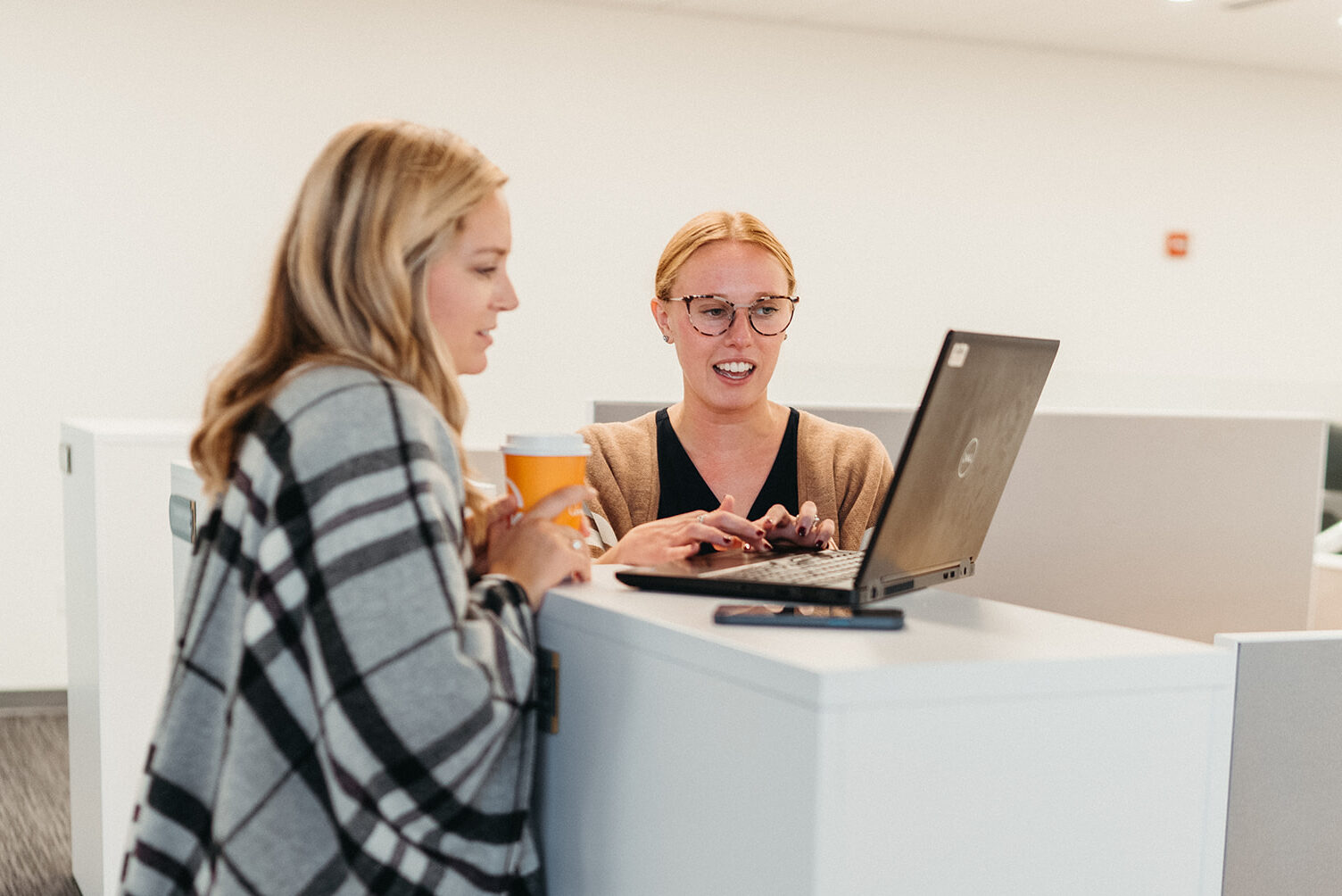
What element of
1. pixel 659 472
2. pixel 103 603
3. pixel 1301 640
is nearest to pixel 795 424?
pixel 659 472

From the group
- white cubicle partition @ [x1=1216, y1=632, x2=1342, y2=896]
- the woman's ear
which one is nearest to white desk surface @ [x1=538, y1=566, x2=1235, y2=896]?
white cubicle partition @ [x1=1216, y1=632, x2=1342, y2=896]

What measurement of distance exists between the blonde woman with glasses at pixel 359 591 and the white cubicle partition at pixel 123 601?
133 cm

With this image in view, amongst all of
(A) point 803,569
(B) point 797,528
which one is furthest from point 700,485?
(A) point 803,569

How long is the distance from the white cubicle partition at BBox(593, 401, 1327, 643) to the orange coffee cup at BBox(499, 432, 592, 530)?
194 cm

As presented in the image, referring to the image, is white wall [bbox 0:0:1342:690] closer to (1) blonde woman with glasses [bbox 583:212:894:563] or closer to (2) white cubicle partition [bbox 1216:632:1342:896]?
(1) blonde woman with glasses [bbox 583:212:894:563]

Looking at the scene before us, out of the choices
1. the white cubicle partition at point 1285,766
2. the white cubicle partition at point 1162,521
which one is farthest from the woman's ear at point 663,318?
the white cubicle partition at point 1162,521

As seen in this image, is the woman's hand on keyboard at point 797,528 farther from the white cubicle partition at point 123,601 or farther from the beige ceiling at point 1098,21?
A: the beige ceiling at point 1098,21

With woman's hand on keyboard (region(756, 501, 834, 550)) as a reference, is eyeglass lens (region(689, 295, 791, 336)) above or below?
above

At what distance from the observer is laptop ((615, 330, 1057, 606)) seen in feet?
2.93

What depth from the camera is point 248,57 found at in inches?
165

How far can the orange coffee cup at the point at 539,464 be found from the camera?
3.38 feet

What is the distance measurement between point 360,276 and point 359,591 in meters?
0.25

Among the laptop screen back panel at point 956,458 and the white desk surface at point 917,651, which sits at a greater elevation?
the laptop screen back panel at point 956,458

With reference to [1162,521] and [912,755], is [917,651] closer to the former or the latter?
[912,755]
